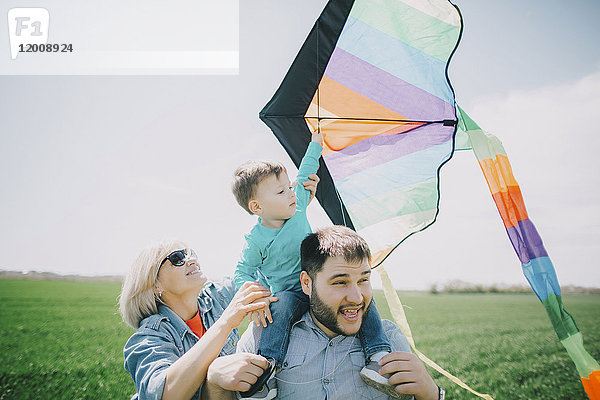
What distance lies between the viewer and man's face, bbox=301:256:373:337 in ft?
6.87

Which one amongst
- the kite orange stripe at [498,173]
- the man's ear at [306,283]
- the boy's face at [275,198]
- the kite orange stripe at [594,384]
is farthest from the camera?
the kite orange stripe at [498,173]

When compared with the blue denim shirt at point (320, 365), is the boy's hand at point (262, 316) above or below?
above

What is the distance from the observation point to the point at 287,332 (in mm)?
2184

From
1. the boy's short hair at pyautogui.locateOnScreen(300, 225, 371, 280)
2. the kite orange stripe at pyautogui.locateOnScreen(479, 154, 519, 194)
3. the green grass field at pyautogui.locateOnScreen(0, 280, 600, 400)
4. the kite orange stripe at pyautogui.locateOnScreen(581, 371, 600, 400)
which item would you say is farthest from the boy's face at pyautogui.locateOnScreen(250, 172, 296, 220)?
the green grass field at pyautogui.locateOnScreen(0, 280, 600, 400)

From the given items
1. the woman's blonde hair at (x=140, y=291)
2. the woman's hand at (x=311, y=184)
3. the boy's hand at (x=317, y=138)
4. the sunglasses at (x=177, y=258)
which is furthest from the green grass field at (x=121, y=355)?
the boy's hand at (x=317, y=138)

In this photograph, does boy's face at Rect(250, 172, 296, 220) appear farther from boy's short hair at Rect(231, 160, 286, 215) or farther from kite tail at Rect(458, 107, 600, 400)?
kite tail at Rect(458, 107, 600, 400)

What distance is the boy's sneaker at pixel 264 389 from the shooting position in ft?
6.29

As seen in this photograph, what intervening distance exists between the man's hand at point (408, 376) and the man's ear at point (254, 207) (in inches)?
49.6

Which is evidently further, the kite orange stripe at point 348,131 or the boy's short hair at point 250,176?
the kite orange stripe at point 348,131

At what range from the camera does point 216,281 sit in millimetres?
3152

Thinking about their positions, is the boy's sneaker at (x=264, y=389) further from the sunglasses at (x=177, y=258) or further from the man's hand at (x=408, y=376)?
the sunglasses at (x=177, y=258)

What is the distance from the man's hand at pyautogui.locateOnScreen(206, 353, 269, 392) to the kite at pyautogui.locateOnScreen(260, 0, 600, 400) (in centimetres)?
153

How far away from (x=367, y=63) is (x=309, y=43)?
46 centimetres

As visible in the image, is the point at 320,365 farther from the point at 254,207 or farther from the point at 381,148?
the point at 381,148
